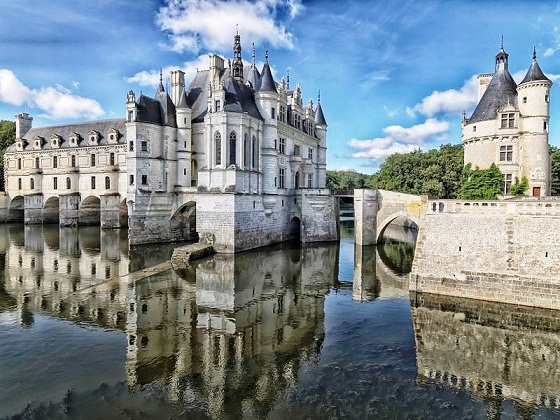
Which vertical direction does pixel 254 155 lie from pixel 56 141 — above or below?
below

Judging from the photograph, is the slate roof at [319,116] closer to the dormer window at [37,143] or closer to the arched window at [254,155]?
the arched window at [254,155]

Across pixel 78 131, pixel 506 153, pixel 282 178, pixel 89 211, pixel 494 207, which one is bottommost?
pixel 89 211

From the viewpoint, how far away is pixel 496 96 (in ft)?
88.0

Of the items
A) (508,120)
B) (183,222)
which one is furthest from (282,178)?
(508,120)

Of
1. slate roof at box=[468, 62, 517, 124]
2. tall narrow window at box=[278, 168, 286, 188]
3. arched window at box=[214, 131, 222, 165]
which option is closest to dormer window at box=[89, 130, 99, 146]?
arched window at box=[214, 131, 222, 165]

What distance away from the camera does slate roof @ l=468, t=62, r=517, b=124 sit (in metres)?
26.4

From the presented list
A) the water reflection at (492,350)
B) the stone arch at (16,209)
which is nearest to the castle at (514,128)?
the water reflection at (492,350)

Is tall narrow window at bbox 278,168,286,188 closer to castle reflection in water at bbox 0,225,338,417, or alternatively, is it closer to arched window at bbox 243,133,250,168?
arched window at bbox 243,133,250,168

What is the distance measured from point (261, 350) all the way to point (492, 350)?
7.85 meters

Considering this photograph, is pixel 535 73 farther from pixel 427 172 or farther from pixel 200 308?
pixel 200 308

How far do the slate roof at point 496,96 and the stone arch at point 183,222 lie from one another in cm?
2434

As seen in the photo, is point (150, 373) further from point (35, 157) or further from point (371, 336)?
point (35, 157)

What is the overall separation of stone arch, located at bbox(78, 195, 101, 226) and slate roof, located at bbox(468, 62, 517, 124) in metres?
42.1

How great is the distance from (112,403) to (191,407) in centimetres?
200
